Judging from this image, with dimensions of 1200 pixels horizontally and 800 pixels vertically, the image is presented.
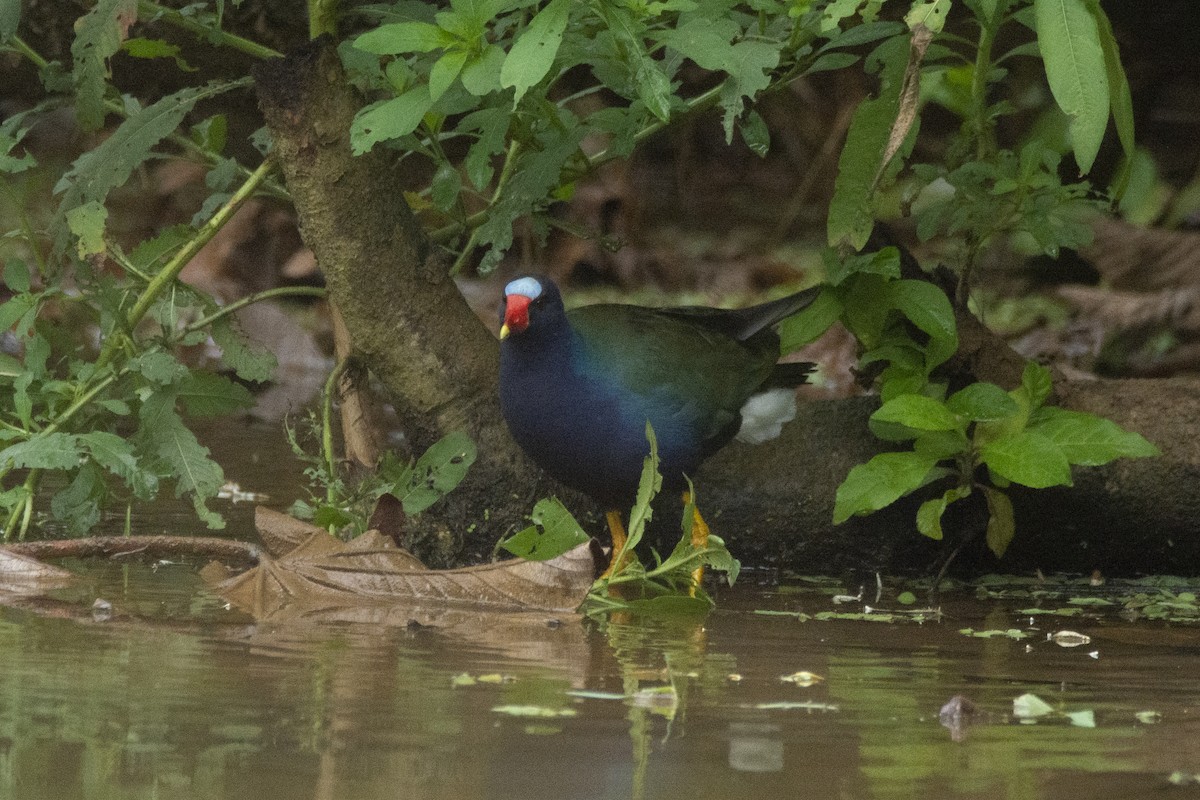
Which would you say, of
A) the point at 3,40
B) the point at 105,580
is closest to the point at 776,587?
the point at 105,580

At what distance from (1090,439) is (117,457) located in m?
2.00

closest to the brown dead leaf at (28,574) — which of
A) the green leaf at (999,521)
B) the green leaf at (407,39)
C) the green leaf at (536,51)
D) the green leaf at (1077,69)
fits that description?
the green leaf at (407,39)

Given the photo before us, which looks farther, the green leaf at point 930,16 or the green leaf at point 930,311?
the green leaf at point 930,311

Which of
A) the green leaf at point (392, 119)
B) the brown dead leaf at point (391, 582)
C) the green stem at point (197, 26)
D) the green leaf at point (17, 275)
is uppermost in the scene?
the green stem at point (197, 26)

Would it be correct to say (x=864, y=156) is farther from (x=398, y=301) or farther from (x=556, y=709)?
(x=556, y=709)

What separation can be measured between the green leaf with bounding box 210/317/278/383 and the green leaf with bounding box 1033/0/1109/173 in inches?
72.9

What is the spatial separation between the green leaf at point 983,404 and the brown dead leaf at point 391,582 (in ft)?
2.89

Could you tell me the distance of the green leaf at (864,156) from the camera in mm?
3381

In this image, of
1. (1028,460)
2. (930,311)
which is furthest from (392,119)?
(1028,460)

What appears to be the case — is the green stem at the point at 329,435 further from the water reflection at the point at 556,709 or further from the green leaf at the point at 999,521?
the green leaf at the point at 999,521

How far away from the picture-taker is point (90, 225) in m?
3.51

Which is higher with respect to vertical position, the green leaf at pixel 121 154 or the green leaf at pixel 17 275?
the green leaf at pixel 121 154

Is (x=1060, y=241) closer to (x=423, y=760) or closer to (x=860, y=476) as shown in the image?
(x=860, y=476)

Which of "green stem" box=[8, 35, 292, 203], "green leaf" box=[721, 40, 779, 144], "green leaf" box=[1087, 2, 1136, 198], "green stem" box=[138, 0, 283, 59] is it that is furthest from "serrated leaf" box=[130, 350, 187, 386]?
"green leaf" box=[1087, 2, 1136, 198]
